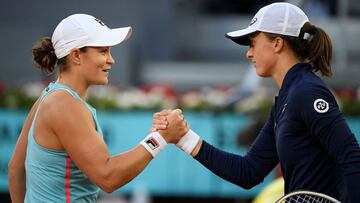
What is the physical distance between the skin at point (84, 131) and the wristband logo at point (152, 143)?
4cm

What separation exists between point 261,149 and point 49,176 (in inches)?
41.9

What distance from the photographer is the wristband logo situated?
192 inches

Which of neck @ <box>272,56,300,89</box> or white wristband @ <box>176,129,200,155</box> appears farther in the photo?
white wristband @ <box>176,129,200,155</box>

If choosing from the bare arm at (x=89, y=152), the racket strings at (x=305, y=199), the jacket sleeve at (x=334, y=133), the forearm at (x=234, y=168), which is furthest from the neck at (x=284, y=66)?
the bare arm at (x=89, y=152)

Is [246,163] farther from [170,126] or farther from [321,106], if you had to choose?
[321,106]

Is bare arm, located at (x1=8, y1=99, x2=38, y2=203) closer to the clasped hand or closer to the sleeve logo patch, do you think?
the clasped hand

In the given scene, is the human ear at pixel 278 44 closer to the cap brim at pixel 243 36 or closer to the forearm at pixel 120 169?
the cap brim at pixel 243 36

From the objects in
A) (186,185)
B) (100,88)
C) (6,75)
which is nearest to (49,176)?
(186,185)

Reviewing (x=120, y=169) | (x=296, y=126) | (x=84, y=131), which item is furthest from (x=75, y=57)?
(x=296, y=126)

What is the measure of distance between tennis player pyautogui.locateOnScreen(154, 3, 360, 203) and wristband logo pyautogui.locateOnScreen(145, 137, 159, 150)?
0.13 metres

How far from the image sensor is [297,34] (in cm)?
477

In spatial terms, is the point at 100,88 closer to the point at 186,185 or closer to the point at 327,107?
the point at 186,185

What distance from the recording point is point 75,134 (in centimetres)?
476

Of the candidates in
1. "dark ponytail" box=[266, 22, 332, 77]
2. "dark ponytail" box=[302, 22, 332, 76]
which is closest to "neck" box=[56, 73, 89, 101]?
"dark ponytail" box=[266, 22, 332, 77]
